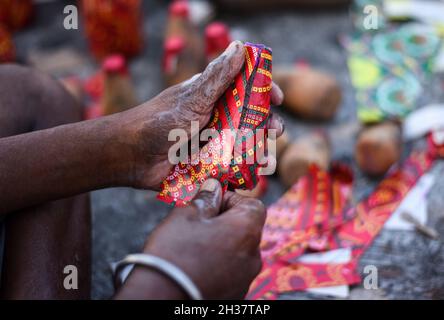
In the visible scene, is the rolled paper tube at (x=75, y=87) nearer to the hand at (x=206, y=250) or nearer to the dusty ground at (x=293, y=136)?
the dusty ground at (x=293, y=136)

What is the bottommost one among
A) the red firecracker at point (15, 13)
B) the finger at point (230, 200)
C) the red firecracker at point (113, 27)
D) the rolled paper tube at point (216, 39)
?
the finger at point (230, 200)

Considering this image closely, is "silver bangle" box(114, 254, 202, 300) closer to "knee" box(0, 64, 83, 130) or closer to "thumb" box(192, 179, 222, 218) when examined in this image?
"thumb" box(192, 179, 222, 218)

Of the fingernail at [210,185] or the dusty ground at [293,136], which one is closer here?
the fingernail at [210,185]

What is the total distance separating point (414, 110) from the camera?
1819 mm

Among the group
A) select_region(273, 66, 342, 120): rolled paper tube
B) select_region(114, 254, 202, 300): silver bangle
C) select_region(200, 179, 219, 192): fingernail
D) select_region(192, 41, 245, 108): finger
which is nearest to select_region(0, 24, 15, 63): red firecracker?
select_region(273, 66, 342, 120): rolled paper tube

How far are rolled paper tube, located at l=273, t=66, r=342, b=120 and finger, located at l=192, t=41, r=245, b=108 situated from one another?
83 cm

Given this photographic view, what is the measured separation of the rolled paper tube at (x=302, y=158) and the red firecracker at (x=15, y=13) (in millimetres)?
1421

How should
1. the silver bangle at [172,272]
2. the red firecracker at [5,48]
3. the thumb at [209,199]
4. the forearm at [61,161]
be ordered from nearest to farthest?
1. the silver bangle at [172,272]
2. the thumb at [209,199]
3. the forearm at [61,161]
4. the red firecracker at [5,48]

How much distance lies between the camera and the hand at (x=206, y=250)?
772 mm

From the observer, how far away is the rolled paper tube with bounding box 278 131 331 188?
1569mm

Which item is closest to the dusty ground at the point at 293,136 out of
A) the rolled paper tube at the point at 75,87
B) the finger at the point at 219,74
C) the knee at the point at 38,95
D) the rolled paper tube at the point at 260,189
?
the rolled paper tube at the point at 260,189

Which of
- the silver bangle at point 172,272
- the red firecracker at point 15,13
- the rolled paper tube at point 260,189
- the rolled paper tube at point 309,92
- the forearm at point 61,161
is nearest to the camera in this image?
the silver bangle at point 172,272
